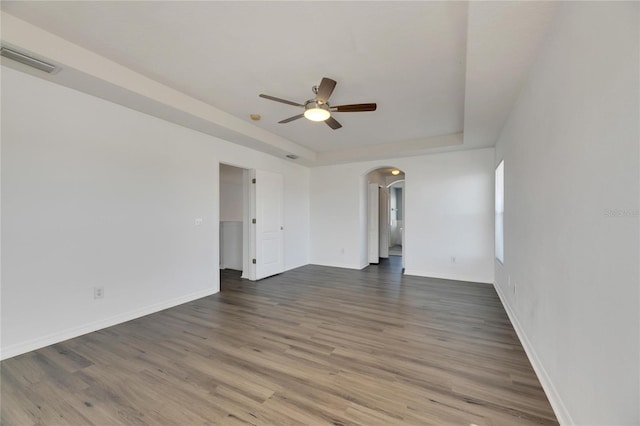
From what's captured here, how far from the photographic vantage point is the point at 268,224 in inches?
210

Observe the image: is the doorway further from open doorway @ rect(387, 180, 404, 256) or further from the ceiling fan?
open doorway @ rect(387, 180, 404, 256)

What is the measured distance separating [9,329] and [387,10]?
13.3ft

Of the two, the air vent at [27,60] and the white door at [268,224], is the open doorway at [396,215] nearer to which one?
the white door at [268,224]

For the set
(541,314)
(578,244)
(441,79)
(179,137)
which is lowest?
(541,314)

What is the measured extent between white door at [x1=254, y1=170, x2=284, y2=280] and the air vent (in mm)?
3009

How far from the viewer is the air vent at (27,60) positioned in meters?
2.09

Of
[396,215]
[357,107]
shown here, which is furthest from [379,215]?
[357,107]

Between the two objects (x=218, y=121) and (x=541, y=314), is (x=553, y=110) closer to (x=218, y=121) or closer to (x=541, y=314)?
(x=541, y=314)

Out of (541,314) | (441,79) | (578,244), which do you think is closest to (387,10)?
(441,79)

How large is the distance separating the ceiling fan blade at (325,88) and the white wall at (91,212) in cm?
221

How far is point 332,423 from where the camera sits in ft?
5.31

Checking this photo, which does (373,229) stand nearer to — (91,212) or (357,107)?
(357,107)

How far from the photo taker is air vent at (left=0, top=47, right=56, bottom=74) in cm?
209

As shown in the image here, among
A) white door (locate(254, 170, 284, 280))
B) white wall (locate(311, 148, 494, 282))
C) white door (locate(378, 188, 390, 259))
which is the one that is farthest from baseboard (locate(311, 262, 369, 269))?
white door (locate(378, 188, 390, 259))
